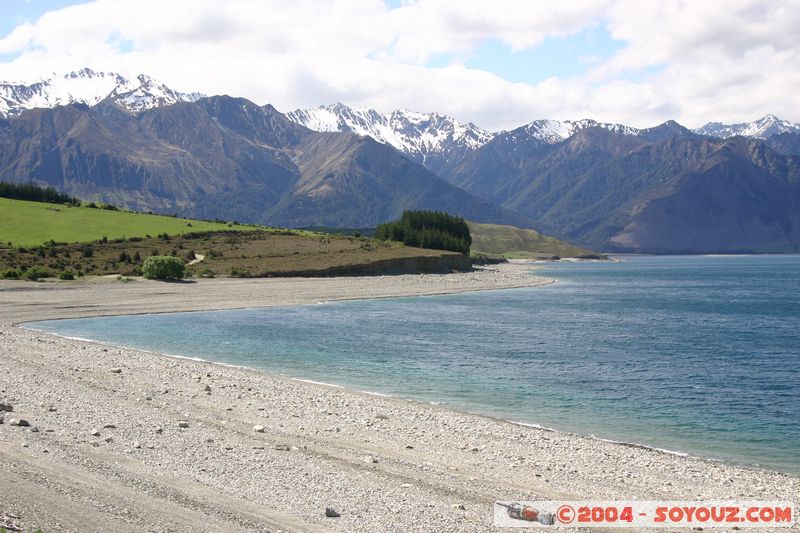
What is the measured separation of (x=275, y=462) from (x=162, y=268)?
3540 inches

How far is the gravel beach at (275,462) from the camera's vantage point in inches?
649

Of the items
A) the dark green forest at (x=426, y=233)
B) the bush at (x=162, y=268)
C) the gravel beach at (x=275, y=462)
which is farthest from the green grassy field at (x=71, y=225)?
the gravel beach at (x=275, y=462)

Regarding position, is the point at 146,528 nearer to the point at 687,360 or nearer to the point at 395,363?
the point at 395,363

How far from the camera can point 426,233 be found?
585 ft

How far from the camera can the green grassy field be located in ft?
414

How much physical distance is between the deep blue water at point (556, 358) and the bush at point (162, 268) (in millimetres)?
32628

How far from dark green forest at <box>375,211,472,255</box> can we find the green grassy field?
42453mm

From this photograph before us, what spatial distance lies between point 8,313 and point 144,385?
4027cm

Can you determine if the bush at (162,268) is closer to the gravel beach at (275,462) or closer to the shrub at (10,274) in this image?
the shrub at (10,274)

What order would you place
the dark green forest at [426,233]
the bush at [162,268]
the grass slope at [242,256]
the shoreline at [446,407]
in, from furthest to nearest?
1. the dark green forest at [426,233]
2. the grass slope at [242,256]
3. the bush at [162,268]
4. the shoreline at [446,407]

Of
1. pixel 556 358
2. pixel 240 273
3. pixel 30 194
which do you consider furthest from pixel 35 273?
pixel 30 194

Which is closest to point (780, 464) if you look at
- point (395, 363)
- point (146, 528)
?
point (146, 528)

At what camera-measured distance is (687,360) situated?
46.4 metres

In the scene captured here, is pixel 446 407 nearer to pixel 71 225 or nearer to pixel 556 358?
pixel 556 358
